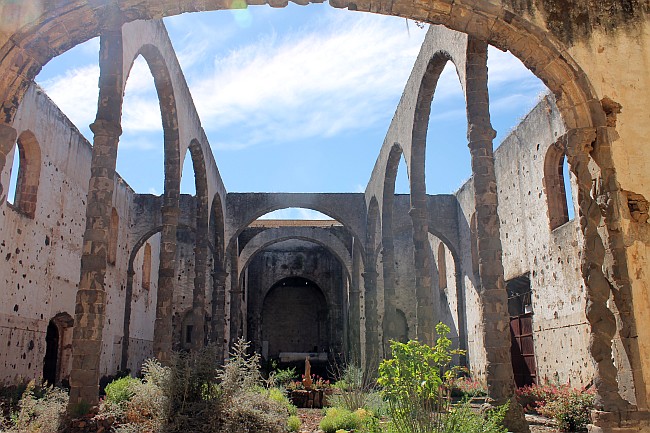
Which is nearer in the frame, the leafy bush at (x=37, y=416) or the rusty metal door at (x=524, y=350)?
the leafy bush at (x=37, y=416)

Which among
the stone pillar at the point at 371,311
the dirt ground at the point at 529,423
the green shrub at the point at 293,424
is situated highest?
the stone pillar at the point at 371,311

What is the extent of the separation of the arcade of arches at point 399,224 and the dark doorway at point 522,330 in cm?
7

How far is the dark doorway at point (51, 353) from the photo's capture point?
42.3 feet

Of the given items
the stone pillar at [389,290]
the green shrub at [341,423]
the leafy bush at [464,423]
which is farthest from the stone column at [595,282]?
the stone pillar at [389,290]

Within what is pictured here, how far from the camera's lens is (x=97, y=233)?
748 centimetres

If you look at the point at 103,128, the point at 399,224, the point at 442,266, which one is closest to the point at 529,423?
the point at 103,128

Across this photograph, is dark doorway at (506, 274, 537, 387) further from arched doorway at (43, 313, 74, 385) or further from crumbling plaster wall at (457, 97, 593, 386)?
arched doorway at (43, 313, 74, 385)

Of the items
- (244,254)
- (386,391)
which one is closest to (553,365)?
(386,391)

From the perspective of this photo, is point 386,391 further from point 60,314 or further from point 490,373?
point 60,314

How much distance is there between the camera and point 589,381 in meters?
9.67

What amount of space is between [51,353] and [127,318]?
170 inches

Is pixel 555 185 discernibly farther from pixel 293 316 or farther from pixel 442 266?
pixel 293 316

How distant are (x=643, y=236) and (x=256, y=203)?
14.4 meters

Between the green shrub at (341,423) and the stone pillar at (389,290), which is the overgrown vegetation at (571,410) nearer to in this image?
the green shrub at (341,423)
